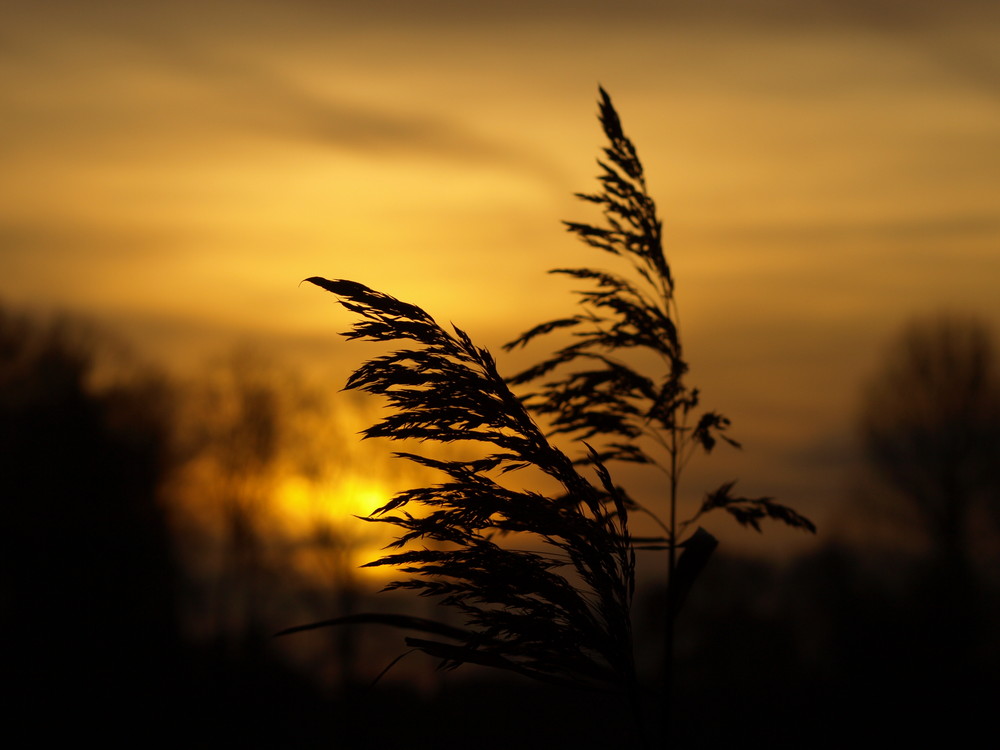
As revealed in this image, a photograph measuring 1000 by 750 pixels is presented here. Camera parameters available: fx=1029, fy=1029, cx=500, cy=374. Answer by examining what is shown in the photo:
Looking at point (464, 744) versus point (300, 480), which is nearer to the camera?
point (464, 744)

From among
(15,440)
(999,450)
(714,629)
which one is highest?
(15,440)

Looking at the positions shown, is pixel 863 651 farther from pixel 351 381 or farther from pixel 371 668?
pixel 351 381

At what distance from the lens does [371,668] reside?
27234mm

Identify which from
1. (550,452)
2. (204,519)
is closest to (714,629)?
(204,519)

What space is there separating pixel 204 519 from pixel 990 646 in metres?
23.8

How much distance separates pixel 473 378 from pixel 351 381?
398 millimetres

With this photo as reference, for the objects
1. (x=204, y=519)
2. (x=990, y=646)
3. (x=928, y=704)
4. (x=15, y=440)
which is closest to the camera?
(x=928, y=704)

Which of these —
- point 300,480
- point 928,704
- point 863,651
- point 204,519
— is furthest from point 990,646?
point 204,519

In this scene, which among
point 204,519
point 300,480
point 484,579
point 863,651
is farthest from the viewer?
point 204,519

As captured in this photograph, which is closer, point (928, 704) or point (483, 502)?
point (483, 502)

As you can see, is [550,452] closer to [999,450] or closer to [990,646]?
[990,646]

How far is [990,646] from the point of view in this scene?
782 inches

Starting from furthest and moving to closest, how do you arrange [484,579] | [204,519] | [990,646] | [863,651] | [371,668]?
[204,519], [371,668], [990,646], [863,651], [484,579]

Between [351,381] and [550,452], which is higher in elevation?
[351,381]
